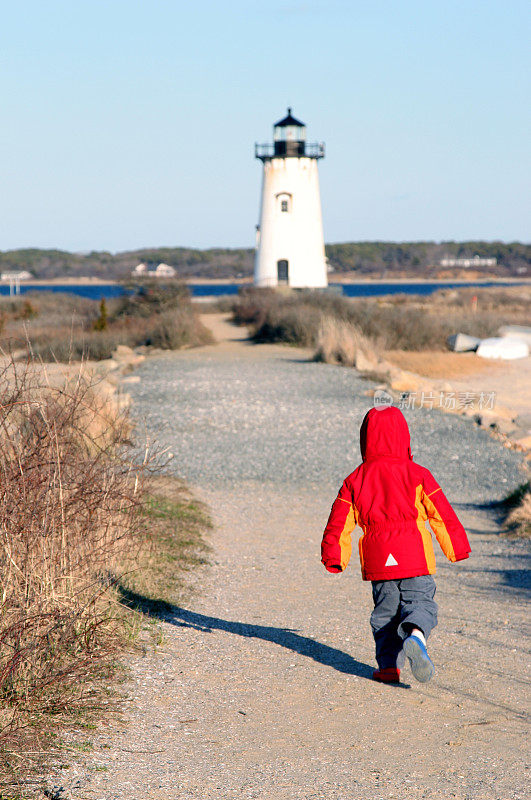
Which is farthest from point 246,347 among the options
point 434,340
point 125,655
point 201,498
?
point 125,655

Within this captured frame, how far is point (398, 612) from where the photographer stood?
4.55m

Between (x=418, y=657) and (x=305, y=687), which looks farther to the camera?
(x=305, y=687)

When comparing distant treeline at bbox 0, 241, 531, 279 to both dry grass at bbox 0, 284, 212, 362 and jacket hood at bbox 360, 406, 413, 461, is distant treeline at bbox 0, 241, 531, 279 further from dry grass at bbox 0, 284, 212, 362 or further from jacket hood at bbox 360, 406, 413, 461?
jacket hood at bbox 360, 406, 413, 461

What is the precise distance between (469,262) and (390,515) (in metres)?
150

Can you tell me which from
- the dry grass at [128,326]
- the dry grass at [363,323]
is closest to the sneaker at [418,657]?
the dry grass at [128,326]

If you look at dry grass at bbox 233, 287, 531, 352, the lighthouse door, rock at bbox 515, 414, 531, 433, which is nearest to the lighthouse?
the lighthouse door

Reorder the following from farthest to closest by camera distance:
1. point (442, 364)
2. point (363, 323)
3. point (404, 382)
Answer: point (363, 323), point (442, 364), point (404, 382)

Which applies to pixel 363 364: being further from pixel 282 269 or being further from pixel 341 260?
pixel 341 260

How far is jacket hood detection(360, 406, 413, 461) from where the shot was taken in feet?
14.9

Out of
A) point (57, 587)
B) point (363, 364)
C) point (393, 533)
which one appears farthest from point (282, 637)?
point (363, 364)

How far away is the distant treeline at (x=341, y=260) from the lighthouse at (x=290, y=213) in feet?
316

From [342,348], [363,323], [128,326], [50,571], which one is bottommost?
[50,571]

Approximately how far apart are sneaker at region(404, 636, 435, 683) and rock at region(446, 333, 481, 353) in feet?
79.6

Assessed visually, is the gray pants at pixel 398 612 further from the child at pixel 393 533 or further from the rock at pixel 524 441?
the rock at pixel 524 441
